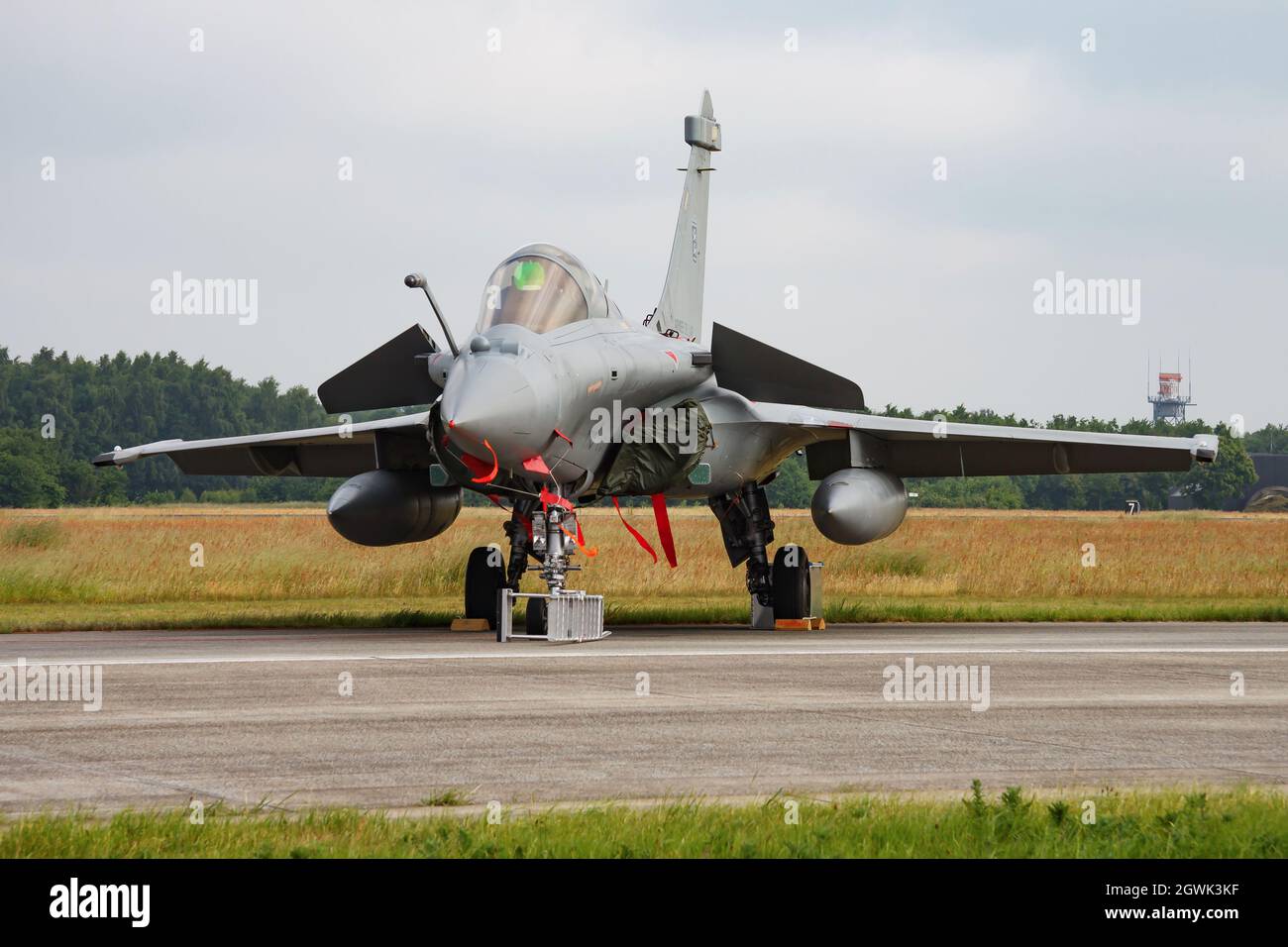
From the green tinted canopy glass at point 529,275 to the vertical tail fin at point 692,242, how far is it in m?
5.33

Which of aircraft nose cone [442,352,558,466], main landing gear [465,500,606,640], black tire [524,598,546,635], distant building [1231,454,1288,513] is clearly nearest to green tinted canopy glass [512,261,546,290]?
aircraft nose cone [442,352,558,466]

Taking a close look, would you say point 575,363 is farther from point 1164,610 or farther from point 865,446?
point 1164,610

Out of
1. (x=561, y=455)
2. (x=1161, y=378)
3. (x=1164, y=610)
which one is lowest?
(x=1164, y=610)

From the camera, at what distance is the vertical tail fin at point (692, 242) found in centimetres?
2370

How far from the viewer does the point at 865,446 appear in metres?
21.8

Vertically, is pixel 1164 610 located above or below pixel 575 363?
below

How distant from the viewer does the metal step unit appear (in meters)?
17.4

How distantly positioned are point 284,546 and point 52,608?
10.6m

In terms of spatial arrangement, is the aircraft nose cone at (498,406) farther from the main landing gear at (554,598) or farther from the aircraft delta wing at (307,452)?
the aircraft delta wing at (307,452)

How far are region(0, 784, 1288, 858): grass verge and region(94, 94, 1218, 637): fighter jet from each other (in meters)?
8.66

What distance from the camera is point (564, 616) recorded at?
689 inches
